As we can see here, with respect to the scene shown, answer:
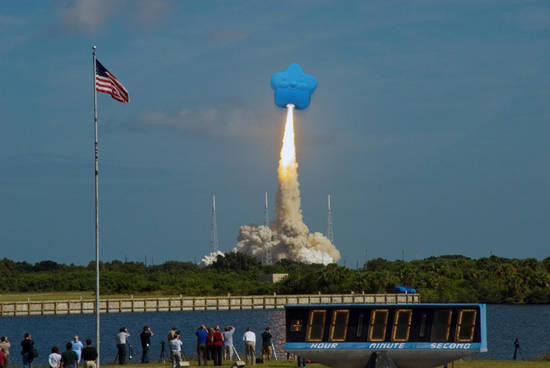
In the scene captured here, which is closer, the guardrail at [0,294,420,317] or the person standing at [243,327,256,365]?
the person standing at [243,327,256,365]

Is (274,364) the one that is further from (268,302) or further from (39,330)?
(268,302)

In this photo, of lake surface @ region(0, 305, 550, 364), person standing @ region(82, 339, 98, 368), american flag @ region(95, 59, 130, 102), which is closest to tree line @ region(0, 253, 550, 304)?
lake surface @ region(0, 305, 550, 364)

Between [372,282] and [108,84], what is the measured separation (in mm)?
99861

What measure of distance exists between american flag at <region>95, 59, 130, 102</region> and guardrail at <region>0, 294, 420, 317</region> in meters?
76.1

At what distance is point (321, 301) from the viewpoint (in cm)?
13575

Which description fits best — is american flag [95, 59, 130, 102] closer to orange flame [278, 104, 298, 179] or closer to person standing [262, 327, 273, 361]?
person standing [262, 327, 273, 361]

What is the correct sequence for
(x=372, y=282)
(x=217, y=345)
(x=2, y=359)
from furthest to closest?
(x=372, y=282), (x=217, y=345), (x=2, y=359)

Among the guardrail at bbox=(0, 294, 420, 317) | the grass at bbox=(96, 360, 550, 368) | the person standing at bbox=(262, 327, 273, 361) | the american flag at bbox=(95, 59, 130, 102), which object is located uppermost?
the american flag at bbox=(95, 59, 130, 102)

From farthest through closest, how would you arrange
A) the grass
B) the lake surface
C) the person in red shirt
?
the lake surface → the person in red shirt → the grass

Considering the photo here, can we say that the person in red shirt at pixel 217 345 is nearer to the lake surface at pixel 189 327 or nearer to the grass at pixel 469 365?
the grass at pixel 469 365

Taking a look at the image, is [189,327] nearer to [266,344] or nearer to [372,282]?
[372,282]

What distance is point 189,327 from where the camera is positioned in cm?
10950

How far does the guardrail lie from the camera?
122438 mm

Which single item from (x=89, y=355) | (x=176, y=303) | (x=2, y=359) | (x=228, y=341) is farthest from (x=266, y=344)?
(x=176, y=303)
